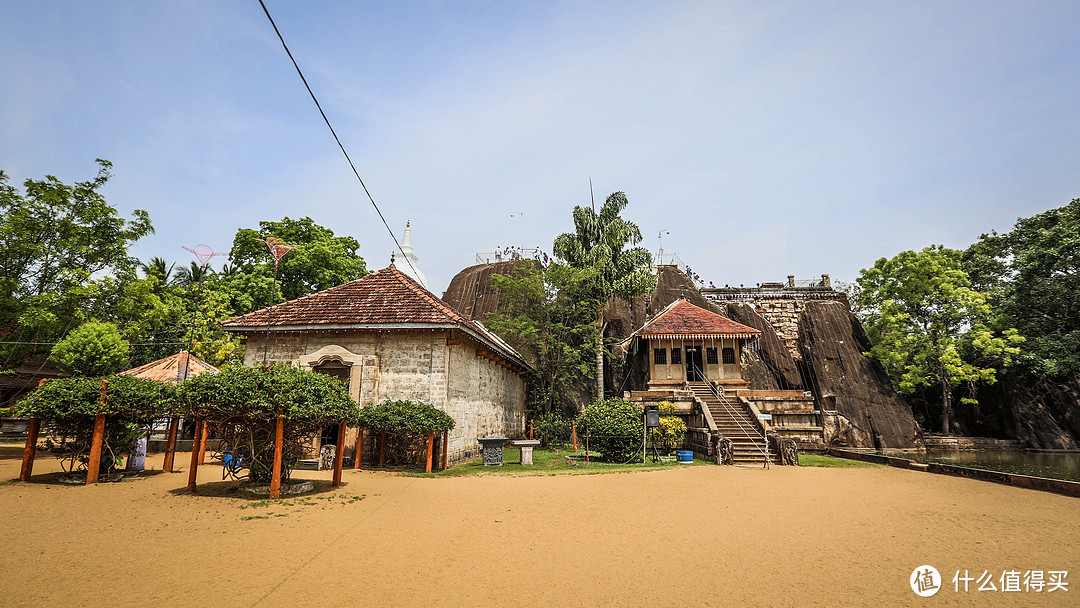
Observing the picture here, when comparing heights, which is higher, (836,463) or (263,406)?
(263,406)

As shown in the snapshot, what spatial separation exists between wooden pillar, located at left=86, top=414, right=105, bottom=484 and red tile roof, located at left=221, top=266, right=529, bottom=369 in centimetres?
466

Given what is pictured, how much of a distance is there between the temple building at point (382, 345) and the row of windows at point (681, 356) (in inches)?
473

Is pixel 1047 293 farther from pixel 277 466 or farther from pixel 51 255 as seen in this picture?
pixel 51 255

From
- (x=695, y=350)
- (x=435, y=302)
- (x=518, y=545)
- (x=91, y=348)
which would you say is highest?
(x=435, y=302)

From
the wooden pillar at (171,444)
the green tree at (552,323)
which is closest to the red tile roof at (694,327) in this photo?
Result: the green tree at (552,323)

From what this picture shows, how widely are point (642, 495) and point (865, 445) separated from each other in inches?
845

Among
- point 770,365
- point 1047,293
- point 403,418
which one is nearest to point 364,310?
point 403,418

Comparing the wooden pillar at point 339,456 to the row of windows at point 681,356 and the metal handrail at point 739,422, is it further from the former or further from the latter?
the row of windows at point 681,356

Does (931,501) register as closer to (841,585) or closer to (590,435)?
(841,585)

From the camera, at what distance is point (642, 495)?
916 cm

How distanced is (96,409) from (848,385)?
31383mm

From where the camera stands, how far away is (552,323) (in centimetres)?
2230

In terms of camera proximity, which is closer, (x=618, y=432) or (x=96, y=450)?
(x=96, y=450)

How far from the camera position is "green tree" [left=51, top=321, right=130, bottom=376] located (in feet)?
52.5
